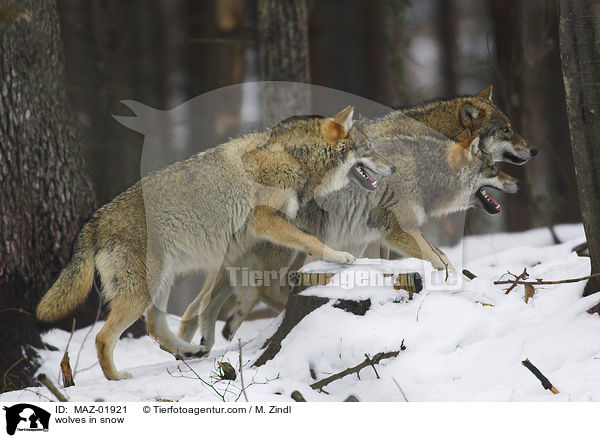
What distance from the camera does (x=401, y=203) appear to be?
17.4 feet

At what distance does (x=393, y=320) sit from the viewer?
369 centimetres

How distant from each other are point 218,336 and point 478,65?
289 inches

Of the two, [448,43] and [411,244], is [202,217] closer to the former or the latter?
[411,244]

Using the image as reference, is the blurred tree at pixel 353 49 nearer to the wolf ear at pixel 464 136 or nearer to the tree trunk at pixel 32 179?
the wolf ear at pixel 464 136

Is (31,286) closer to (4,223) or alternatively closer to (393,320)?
(4,223)

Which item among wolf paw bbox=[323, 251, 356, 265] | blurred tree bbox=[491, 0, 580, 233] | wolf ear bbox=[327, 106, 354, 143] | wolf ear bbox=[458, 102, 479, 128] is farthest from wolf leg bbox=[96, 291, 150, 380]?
blurred tree bbox=[491, 0, 580, 233]

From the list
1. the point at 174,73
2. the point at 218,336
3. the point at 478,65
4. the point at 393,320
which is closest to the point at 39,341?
the point at 218,336

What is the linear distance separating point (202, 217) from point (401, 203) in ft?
5.89

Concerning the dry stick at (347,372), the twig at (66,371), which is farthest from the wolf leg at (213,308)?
the dry stick at (347,372)

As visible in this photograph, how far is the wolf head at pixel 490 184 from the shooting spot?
5.31 m

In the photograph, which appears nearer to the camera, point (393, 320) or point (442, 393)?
point (442, 393)

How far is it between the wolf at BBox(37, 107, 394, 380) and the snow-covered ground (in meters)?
0.57

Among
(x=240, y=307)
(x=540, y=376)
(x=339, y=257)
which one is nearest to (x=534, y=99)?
(x=339, y=257)
